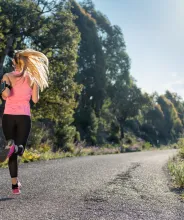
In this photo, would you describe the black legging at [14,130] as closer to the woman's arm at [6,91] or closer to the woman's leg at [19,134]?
the woman's leg at [19,134]

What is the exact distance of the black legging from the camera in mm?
4320

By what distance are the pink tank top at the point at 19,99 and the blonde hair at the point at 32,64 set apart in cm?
15

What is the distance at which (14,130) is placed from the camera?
4.38m

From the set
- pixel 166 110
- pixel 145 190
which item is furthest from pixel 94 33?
pixel 166 110

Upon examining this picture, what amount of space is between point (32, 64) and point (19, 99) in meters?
0.60

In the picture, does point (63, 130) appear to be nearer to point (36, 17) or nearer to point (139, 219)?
point (36, 17)

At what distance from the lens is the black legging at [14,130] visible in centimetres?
432

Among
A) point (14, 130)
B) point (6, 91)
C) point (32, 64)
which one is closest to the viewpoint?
point (6, 91)

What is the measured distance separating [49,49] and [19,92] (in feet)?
52.1

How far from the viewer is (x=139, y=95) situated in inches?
2095

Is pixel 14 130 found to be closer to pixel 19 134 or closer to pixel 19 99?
pixel 19 134

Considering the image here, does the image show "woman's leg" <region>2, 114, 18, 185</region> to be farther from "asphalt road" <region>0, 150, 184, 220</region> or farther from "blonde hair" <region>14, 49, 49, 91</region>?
"blonde hair" <region>14, 49, 49, 91</region>

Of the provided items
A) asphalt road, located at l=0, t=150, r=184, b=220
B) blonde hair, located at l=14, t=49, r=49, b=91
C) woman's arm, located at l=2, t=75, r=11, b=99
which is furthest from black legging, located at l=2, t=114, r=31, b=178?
blonde hair, located at l=14, t=49, r=49, b=91

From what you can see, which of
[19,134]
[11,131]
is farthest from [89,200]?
[11,131]
